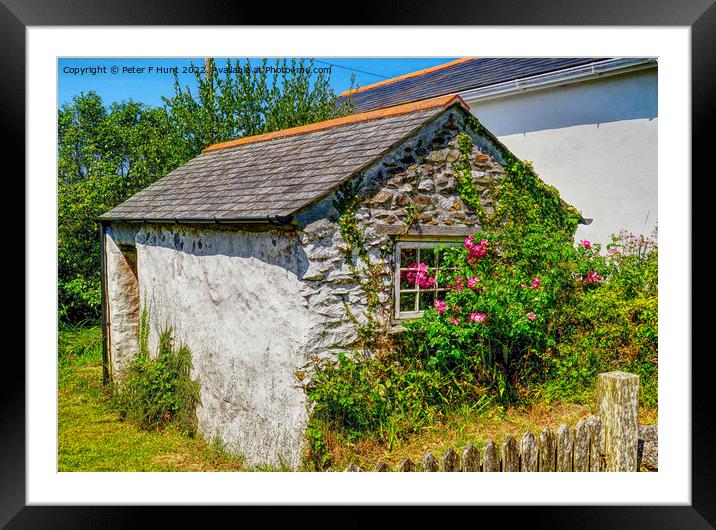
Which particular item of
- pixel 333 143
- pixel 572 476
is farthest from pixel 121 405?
pixel 572 476

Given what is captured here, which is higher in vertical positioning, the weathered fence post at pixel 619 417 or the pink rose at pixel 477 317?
the pink rose at pixel 477 317

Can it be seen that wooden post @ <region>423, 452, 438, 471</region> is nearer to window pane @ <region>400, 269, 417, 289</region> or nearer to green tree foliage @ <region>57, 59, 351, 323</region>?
window pane @ <region>400, 269, 417, 289</region>

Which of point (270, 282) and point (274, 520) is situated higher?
point (270, 282)

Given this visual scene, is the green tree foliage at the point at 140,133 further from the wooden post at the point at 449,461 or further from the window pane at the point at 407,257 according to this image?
the wooden post at the point at 449,461

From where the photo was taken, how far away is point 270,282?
604 cm

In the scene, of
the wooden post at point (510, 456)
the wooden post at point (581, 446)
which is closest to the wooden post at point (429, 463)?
the wooden post at point (510, 456)

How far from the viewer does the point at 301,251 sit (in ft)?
18.7

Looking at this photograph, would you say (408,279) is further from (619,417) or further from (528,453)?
(619,417)

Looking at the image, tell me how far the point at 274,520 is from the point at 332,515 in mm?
427

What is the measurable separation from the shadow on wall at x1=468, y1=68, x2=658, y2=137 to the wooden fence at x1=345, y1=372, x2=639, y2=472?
5.29 m

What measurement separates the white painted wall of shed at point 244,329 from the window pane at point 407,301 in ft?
4.10

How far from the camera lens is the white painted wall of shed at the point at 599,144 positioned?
8.70 meters
